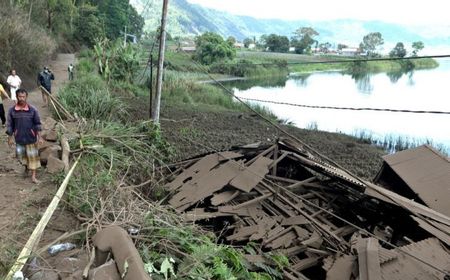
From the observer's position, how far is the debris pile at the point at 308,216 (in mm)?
4578

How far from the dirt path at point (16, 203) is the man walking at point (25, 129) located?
0.27 meters

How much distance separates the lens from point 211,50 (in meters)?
49.3

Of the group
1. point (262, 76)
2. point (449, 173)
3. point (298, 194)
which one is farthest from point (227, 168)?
point (262, 76)

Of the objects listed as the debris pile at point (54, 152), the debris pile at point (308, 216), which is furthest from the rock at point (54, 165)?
the debris pile at point (308, 216)

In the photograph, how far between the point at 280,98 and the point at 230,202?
28.5 metres

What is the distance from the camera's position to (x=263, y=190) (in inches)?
267

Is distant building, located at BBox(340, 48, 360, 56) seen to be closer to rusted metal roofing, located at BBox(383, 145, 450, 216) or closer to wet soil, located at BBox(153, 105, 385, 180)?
wet soil, located at BBox(153, 105, 385, 180)

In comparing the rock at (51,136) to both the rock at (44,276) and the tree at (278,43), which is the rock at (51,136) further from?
the tree at (278,43)

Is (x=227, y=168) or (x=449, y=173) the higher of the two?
→ (x=449, y=173)

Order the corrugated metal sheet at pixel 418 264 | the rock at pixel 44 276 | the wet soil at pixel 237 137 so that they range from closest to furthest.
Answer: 1. the rock at pixel 44 276
2. the corrugated metal sheet at pixel 418 264
3. the wet soil at pixel 237 137

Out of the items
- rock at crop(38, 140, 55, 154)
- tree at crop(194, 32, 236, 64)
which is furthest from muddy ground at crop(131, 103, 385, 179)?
tree at crop(194, 32, 236, 64)

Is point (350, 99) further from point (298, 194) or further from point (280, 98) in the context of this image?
point (298, 194)

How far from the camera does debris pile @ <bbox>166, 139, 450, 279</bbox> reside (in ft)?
15.0

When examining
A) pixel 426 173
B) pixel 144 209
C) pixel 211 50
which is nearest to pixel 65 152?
pixel 144 209
